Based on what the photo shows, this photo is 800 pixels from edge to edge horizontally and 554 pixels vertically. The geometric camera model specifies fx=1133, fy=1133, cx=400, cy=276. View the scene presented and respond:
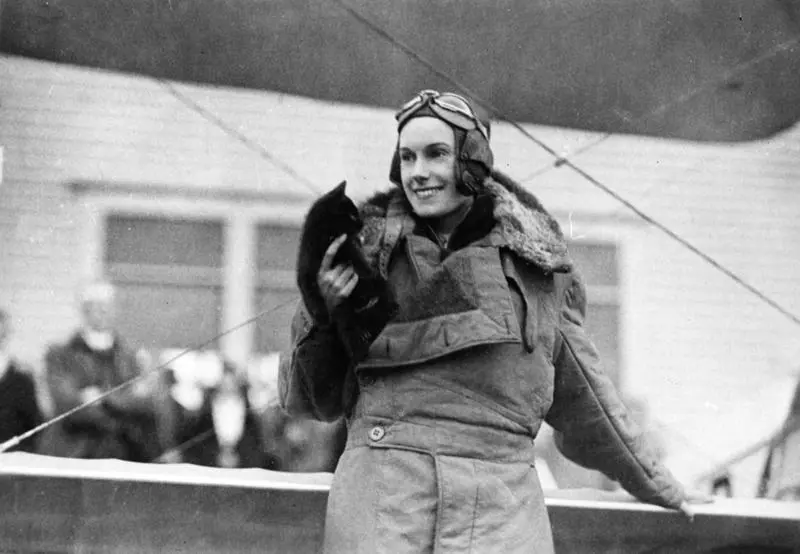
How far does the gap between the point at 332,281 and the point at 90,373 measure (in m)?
1.32

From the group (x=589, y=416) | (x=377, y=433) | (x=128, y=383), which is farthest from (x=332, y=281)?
(x=128, y=383)

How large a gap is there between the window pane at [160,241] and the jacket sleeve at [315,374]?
39.8 inches

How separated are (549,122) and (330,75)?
26.3 inches

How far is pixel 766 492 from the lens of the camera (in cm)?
323

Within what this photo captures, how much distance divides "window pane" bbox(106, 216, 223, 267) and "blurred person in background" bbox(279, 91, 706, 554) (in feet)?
3.36

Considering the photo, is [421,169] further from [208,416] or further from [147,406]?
[208,416]

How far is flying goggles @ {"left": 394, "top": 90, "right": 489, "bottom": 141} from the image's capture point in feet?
7.00

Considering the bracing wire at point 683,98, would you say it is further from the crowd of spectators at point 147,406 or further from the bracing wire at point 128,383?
the crowd of spectators at point 147,406

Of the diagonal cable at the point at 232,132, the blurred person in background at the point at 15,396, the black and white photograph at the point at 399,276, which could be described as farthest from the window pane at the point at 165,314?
the diagonal cable at the point at 232,132

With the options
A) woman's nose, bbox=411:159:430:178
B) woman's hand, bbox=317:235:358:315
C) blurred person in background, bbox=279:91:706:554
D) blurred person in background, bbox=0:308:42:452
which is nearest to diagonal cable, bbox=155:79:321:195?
blurred person in background, bbox=0:308:42:452

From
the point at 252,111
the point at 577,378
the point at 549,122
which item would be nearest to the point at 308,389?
the point at 577,378

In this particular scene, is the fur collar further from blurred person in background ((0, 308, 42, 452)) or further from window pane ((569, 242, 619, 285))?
window pane ((569, 242, 619, 285))

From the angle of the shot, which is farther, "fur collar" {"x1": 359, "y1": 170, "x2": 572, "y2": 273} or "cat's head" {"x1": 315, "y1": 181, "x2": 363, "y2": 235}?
"fur collar" {"x1": 359, "y1": 170, "x2": 572, "y2": 273}

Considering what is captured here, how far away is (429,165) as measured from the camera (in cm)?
213
